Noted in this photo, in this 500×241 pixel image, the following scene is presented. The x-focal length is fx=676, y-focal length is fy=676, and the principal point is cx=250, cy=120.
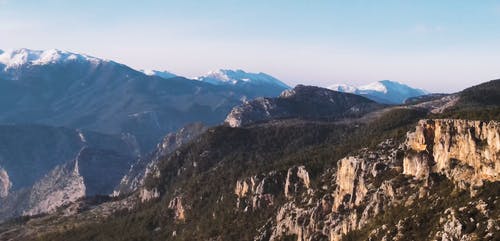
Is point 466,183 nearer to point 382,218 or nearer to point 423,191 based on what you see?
point 423,191

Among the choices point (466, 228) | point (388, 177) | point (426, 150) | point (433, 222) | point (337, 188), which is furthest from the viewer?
point (337, 188)

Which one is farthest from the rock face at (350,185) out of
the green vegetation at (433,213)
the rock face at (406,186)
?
the green vegetation at (433,213)

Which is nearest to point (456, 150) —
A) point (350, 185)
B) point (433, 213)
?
point (433, 213)

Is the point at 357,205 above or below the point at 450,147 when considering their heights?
below

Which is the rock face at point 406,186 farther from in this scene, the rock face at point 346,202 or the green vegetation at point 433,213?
the green vegetation at point 433,213

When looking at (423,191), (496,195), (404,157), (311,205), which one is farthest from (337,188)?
(496,195)

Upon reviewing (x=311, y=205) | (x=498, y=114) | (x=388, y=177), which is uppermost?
(x=498, y=114)

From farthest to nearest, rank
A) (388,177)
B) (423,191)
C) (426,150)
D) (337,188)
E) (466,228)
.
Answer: (337,188), (388,177), (426,150), (423,191), (466,228)

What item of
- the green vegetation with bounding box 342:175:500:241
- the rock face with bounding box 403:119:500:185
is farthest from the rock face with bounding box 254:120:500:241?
the green vegetation with bounding box 342:175:500:241

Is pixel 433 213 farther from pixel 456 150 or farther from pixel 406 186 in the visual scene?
pixel 406 186
